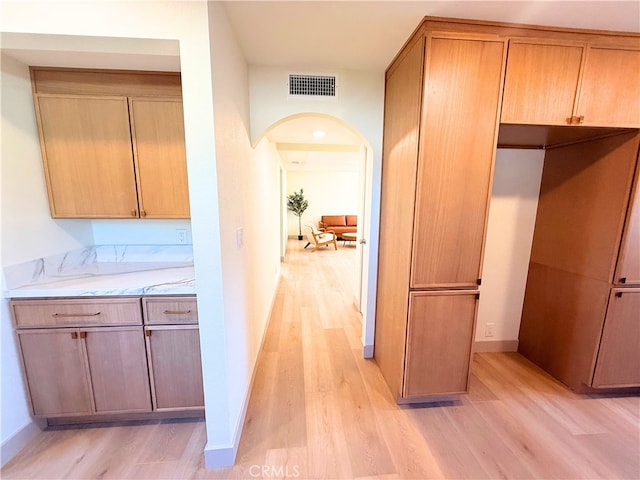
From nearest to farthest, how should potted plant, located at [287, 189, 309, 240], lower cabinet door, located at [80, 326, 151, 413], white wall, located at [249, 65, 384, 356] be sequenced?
lower cabinet door, located at [80, 326, 151, 413] → white wall, located at [249, 65, 384, 356] → potted plant, located at [287, 189, 309, 240]

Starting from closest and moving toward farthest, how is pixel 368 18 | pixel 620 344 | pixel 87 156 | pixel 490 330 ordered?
pixel 368 18
pixel 87 156
pixel 620 344
pixel 490 330

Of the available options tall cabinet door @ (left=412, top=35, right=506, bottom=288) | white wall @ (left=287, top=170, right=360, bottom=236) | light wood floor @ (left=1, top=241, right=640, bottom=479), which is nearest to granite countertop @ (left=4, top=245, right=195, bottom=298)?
light wood floor @ (left=1, top=241, right=640, bottom=479)

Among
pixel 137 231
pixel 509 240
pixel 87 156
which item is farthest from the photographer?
pixel 509 240

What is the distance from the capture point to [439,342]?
1624 mm

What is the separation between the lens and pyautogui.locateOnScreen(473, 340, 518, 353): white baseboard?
7.80ft

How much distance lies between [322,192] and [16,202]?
25.8 feet

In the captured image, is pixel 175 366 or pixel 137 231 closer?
pixel 175 366

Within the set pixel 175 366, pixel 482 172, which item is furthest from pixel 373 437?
pixel 482 172

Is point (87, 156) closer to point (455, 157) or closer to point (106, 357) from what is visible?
point (106, 357)

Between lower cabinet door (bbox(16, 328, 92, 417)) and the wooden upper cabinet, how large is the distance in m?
2.79

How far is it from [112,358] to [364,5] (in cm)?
235

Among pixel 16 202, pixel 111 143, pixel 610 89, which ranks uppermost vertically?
pixel 610 89

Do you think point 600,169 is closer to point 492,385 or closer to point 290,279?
point 492,385

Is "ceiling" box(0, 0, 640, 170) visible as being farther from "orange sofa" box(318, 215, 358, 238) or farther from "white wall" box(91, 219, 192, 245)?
"orange sofa" box(318, 215, 358, 238)
